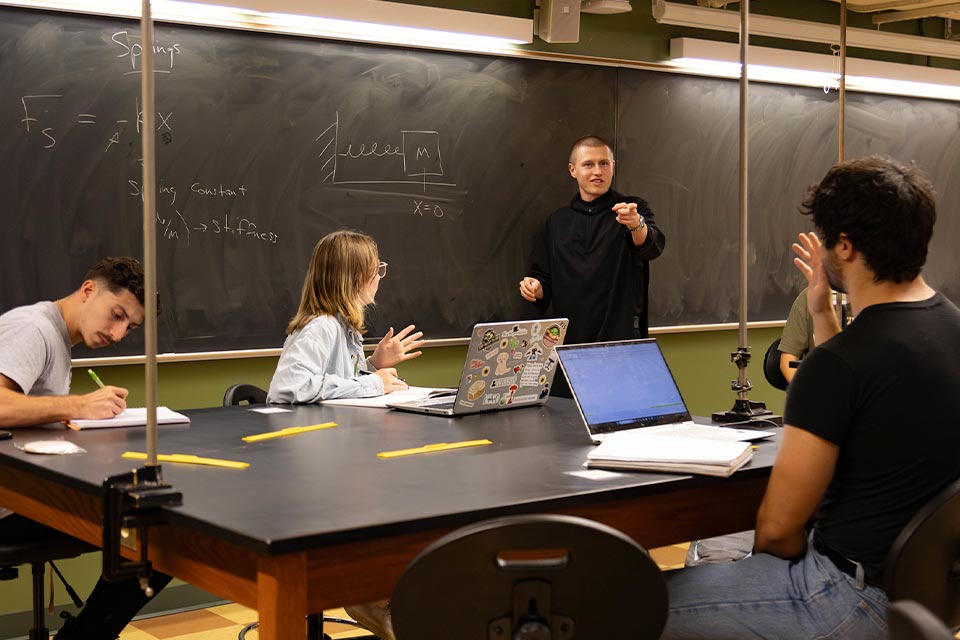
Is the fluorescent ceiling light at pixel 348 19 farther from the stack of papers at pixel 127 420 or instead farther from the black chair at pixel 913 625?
the black chair at pixel 913 625

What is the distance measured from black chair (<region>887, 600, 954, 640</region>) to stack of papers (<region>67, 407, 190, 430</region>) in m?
2.06

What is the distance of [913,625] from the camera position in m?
1.00

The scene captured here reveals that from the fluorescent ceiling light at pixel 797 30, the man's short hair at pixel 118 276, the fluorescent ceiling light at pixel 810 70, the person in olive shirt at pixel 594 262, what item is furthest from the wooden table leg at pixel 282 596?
the fluorescent ceiling light at pixel 810 70

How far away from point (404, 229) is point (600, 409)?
2.11m

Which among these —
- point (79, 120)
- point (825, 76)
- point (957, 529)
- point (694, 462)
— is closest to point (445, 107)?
point (79, 120)

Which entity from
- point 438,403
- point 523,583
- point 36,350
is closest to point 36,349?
point 36,350

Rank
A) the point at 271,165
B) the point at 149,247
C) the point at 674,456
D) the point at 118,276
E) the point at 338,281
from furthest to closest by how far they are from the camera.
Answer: the point at 271,165
the point at 338,281
the point at 118,276
the point at 674,456
the point at 149,247

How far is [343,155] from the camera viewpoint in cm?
442

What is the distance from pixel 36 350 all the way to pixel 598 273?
250cm

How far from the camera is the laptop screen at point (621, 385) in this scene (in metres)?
2.63

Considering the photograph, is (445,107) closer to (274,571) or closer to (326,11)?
(326,11)

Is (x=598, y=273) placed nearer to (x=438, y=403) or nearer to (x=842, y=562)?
(x=438, y=403)

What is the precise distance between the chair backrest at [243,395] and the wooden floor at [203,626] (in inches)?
29.9

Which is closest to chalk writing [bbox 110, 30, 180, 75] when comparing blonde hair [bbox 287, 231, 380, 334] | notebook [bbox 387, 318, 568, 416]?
blonde hair [bbox 287, 231, 380, 334]
